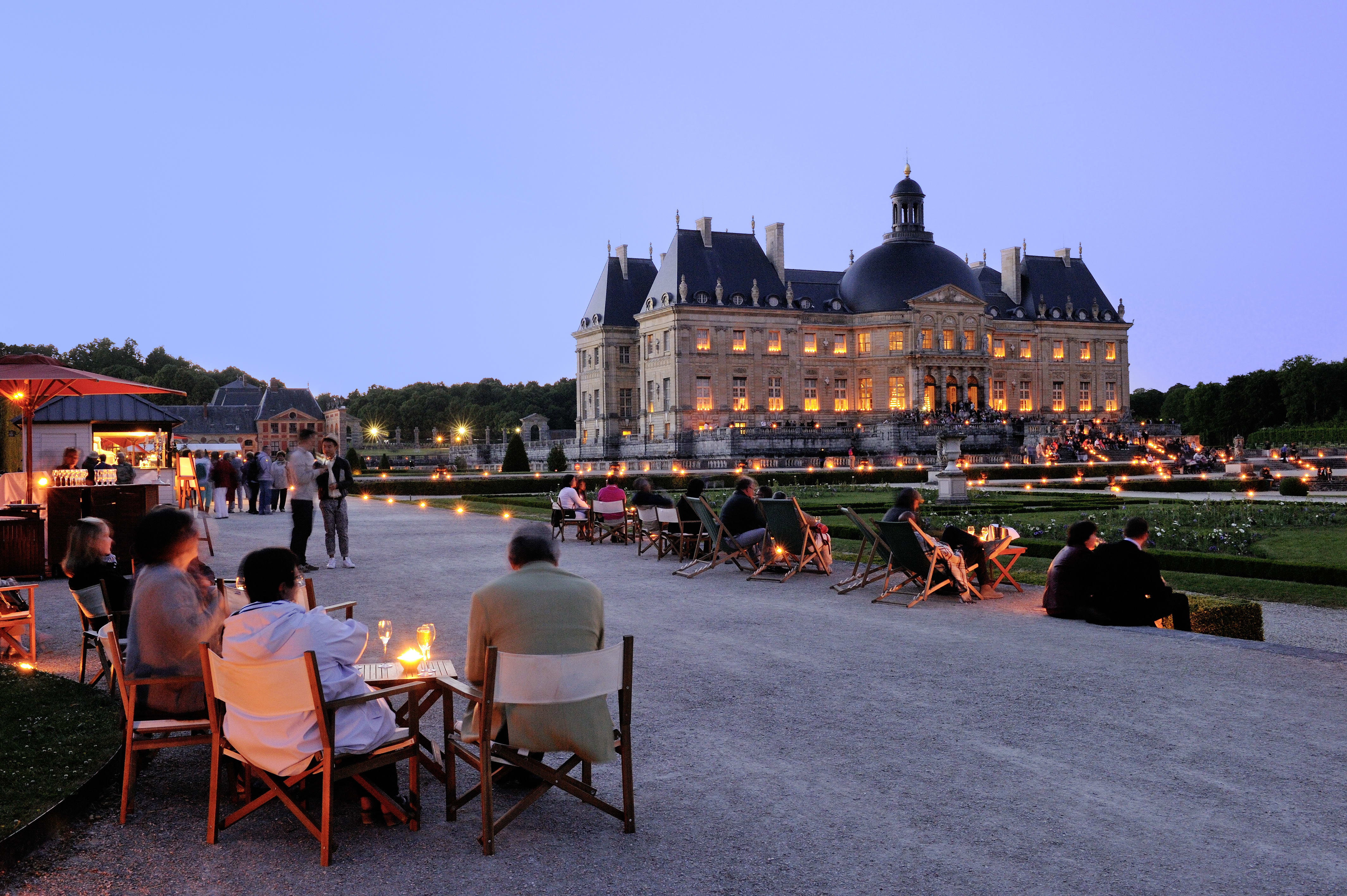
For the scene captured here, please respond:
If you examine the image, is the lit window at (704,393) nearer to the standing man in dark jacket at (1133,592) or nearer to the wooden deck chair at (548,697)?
the standing man in dark jacket at (1133,592)

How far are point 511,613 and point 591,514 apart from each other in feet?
39.8

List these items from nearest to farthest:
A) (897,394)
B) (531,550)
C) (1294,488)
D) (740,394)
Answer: (531,550), (1294,488), (740,394), (897,394)

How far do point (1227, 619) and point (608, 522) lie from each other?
9087 millimetres

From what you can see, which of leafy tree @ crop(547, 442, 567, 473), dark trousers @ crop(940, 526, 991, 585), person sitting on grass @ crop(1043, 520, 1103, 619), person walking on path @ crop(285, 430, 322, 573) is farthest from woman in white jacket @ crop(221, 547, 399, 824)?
leafy tree @ crop(547, 442, 567, 473)

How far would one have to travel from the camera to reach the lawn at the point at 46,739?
4.57 metres

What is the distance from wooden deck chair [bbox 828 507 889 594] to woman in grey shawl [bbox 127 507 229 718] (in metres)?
6.60

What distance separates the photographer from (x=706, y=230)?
65.1 m

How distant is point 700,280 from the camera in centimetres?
6325

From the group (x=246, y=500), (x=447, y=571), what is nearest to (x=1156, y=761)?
(x=447, y=571)

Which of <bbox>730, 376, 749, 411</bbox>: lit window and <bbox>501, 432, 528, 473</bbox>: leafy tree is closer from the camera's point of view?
<bbox>501, 432, 528, 473</bbox>: leafy tree

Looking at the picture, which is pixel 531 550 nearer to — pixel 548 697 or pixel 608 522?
pixel 548 697

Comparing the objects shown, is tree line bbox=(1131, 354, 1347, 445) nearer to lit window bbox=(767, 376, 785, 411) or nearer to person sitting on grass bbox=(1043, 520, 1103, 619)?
lit window bbox=(767, 376, 785, 411)

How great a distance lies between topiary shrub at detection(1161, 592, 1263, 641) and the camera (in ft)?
29.9

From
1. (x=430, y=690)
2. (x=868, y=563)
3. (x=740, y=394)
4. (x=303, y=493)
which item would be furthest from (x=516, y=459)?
(x=430, y=690)
